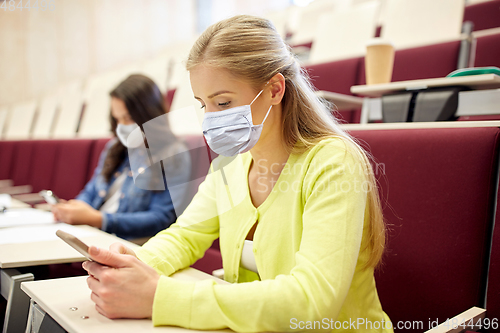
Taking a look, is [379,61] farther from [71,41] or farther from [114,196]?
[71,41]

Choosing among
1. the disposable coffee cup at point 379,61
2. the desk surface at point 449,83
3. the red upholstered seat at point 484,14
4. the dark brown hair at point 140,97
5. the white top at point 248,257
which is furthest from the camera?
the red upholstered seat at point 484,14

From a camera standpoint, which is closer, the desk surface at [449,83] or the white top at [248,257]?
the white top at [248,257]

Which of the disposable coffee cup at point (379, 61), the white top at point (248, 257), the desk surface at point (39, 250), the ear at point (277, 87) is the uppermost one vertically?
the disposable coffee cup at point (379, 61)

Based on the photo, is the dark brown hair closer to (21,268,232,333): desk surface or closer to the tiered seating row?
the tiered seating row

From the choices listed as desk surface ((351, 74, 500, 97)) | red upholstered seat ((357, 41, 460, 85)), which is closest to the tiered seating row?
desk surface ((351, 74, 500, 97))

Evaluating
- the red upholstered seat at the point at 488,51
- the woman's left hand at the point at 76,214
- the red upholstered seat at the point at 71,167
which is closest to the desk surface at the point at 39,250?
the woman's left hand at the point at 76,214

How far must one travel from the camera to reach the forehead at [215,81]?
0.67 m

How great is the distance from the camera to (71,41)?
4797mm

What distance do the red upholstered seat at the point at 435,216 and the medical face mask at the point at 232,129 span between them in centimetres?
38

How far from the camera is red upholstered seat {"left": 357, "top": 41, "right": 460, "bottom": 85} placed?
5.06 feet

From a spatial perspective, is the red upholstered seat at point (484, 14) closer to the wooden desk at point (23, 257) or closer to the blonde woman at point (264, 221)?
the blonde woman at point (264, 221)

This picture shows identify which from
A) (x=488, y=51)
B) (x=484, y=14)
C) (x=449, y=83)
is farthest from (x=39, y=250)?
(x=484, y=14)

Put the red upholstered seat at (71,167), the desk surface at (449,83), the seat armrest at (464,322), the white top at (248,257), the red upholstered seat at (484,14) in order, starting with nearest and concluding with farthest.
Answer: the seat armrest at (464,322) → the white top at (248,257) → the desk surface at (449,83) → the red upholstered seat at (484,14) → the red upholstered seat at (71,167)

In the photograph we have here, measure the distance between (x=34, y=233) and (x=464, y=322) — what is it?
110cm
